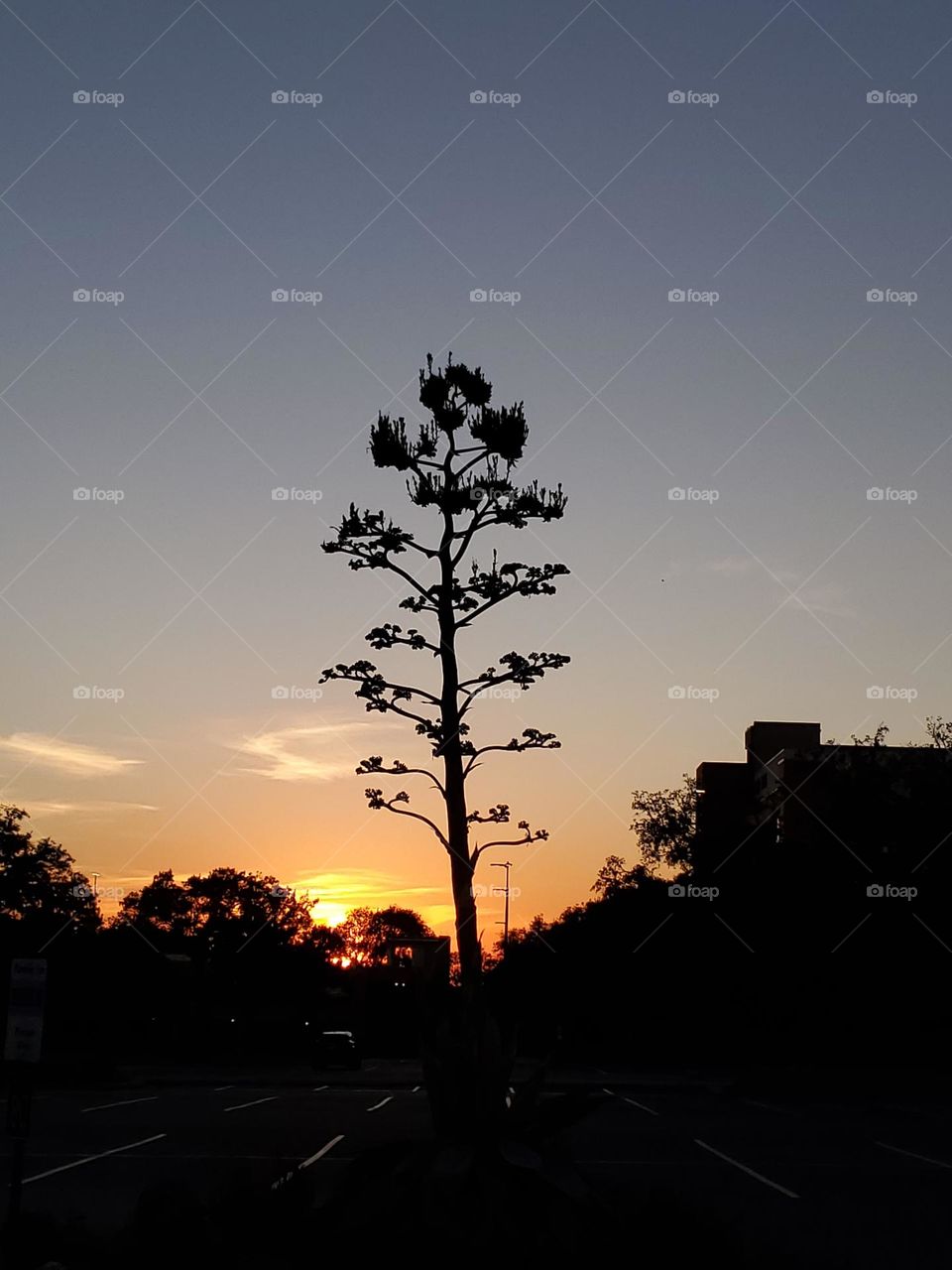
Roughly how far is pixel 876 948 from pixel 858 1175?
40.1 metres

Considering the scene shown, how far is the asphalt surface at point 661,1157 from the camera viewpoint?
470 inches

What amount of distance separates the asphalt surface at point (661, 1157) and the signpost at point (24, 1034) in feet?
3.14

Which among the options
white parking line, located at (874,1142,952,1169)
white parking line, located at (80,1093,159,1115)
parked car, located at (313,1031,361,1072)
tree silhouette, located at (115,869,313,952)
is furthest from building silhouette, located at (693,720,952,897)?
tree silhouette, located at (115,869,313,952)

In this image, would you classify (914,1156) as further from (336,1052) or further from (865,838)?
(336,1052)

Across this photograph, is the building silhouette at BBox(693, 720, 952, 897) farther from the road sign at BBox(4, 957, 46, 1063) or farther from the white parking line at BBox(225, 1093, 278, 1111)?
the road sign at BBox(4, 957, 46, 1063)

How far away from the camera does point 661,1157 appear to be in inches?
802

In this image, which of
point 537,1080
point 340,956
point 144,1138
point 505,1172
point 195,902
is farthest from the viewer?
point 340,956

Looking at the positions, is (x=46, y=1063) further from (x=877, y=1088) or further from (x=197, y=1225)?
(x=197, y=1225)

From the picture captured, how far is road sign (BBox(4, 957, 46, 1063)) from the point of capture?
1138 cm

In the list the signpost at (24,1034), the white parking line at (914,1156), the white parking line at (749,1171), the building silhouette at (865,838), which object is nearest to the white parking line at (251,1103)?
the white parking line at (749,1171)

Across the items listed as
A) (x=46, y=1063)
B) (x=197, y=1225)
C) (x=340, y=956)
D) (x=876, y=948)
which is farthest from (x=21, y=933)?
(x=340, y=956)

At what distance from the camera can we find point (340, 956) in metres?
183

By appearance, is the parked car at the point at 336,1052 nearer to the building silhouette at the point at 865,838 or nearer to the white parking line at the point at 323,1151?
the building silhouette at the point at 865,838

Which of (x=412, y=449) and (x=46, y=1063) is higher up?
(x=412, y=449)
